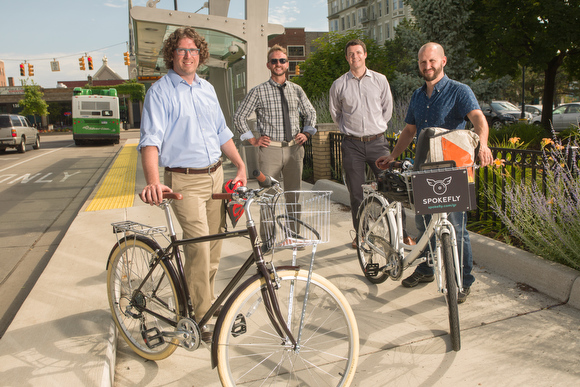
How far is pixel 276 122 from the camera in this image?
498cm

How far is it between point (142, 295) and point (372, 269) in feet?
6.31

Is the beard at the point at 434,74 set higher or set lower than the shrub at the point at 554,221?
higher

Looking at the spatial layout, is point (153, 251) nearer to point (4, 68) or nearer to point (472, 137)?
point (472, 137)

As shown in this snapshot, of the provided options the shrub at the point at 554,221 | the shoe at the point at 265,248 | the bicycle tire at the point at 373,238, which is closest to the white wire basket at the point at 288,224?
the shoe at the point at 265,248

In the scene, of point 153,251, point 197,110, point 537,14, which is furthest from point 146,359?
point 537,14

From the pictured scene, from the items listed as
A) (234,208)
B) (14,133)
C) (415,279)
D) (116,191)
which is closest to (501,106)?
(116,191)

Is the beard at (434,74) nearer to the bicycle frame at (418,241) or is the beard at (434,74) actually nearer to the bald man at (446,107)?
the bald man at (446,107)

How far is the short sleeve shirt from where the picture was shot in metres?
3.51

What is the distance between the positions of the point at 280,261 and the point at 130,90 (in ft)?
223

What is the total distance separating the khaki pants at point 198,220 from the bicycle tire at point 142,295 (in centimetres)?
15

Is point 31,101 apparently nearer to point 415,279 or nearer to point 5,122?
point 5,122

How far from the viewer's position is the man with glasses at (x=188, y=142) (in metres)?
2.84

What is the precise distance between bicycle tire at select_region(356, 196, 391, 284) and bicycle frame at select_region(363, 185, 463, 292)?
3cm

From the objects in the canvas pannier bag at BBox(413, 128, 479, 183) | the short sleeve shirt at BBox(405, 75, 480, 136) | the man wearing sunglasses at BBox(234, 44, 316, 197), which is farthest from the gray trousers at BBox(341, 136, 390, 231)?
the canvas pannier bag at BBox(413, 128, 479, 183)
